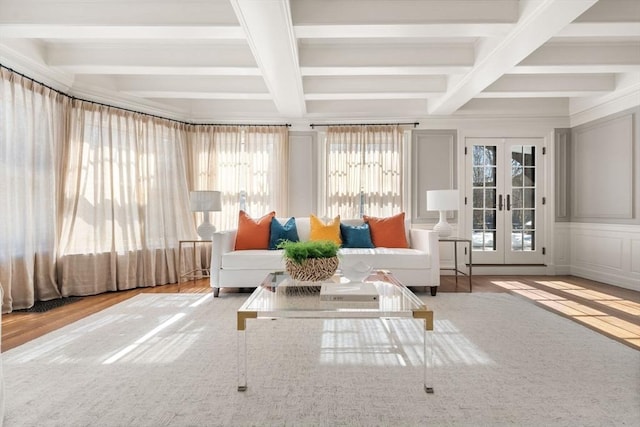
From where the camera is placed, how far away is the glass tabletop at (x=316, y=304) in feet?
5.84

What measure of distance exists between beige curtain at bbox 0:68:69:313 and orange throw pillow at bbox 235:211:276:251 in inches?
74.4

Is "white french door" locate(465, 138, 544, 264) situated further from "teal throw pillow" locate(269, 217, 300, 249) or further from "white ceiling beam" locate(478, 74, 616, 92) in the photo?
"teal throw pillow" locate(269, 217, 300, 249)

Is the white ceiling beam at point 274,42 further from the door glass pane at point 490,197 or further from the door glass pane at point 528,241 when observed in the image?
the door glass pane at point 528,241

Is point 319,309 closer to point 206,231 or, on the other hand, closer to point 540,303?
point 540,303

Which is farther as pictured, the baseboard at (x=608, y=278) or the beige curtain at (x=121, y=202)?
the baseboard at (x=608, y=278)

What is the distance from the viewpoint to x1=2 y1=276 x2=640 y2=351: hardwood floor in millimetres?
2732

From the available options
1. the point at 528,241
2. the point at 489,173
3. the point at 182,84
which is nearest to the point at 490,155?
the point at 489,173

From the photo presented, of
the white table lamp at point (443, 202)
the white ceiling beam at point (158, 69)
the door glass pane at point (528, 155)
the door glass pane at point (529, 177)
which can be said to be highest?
the white ceiling beam at point (158, 69)

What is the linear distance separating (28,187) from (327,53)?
313cm

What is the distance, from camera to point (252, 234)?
421cm

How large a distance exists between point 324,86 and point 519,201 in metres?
3.28

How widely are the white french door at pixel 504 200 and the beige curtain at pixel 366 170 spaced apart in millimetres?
1062

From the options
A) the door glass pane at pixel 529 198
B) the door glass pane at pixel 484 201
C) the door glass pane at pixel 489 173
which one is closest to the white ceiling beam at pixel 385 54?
the door glass pane at pixel 484 201

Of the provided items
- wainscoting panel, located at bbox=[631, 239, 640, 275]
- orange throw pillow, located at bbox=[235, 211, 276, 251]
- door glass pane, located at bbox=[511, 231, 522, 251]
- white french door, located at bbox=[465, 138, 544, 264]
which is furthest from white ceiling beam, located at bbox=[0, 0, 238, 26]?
wainscoting panel, located at bbox=[631, 239, 640, 275]
